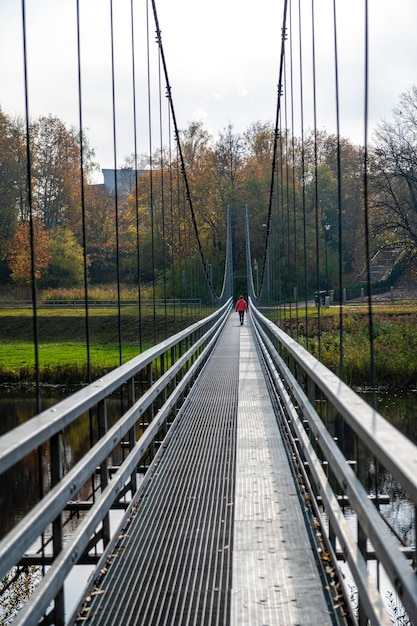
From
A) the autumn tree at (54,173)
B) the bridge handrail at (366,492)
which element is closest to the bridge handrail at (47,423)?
the bridge handrail at (366,492)

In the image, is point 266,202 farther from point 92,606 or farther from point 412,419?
point 92,606

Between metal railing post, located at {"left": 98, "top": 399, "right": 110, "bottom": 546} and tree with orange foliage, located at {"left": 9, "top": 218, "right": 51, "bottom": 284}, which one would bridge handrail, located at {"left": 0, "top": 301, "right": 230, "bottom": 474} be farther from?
tree with orange foliage, located at {"left": 9, "top": 218, "right": 51, "bottom": 284}

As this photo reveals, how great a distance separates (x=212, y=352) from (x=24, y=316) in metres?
25.8

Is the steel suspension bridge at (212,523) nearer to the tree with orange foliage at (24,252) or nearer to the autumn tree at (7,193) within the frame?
the autumn tree at (7,193)

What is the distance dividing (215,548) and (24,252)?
117 feet

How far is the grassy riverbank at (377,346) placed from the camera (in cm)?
2258

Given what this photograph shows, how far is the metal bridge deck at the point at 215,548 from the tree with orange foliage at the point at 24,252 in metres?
31.5


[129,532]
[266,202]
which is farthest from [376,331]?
[266,202]

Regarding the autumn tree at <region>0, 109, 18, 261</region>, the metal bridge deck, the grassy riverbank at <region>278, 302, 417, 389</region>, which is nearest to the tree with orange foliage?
the autumn tree at <region>0, 109, 18, 261</region>

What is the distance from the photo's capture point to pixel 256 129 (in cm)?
6053

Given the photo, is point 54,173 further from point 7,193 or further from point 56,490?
point 56,490

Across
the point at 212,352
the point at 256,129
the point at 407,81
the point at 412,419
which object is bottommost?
the point at 412,419

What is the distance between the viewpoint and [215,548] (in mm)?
4129

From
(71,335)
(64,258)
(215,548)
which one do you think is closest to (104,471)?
(215,548)
